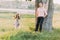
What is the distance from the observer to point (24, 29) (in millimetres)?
6270

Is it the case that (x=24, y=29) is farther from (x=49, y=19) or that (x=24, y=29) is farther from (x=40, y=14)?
(x=49, y=19)

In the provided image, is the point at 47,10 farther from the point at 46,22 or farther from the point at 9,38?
the point at 9,38

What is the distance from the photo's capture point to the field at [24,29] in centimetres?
554

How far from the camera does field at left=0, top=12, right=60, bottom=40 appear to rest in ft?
18.2

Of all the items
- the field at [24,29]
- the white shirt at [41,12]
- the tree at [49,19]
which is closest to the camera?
the field at [24,29]

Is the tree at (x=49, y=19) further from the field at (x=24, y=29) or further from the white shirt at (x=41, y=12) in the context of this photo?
the white shirt at (x=41, y=12)

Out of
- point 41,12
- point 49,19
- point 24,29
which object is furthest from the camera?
point 49,19

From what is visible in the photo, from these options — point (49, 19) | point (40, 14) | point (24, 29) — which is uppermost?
point (40, 14)

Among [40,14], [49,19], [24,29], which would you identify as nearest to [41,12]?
[40,14]

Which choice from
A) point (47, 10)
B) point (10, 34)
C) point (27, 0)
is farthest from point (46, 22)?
point (10, 34)

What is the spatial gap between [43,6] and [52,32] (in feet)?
2.52

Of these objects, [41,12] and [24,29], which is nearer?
[41,12]

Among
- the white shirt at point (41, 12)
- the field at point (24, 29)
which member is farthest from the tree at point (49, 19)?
the white shirt at point (41, 12)

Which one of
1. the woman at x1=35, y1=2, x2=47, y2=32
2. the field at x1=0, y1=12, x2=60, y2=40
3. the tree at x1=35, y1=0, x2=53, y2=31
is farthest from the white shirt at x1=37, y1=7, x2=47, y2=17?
the field at x1=0, y1=12, x2=60, y2=40
